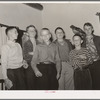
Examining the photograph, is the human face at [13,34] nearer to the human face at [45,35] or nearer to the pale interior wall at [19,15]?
the pale interior wall at [19,15]

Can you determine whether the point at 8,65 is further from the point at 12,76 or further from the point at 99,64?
the point at 99,64

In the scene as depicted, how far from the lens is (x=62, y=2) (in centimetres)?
157

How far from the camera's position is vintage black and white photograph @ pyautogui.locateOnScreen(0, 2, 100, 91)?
1537 millimetres

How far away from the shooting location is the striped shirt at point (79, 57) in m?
1.55

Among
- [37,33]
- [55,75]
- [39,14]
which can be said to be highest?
[39,14]

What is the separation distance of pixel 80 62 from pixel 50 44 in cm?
23

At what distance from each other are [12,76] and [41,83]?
Result: 19 cm

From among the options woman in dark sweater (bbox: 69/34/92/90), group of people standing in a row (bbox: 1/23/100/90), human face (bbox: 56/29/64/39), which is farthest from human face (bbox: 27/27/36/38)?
woman in dark sweater (bbox: 69/34/92/90)

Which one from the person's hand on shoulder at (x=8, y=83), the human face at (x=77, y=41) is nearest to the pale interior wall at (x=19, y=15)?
the human face at (x=77, y=41)

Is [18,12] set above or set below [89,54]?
above

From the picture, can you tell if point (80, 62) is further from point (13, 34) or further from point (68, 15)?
point (13, 34)

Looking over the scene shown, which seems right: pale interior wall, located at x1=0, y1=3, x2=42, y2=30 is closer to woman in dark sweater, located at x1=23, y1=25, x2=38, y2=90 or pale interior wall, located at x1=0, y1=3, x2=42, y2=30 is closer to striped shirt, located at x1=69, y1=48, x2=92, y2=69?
woman in dark sweater, located at x1=23, y1=25, x2=38, y2=90

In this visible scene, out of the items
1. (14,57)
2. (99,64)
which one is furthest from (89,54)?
(14,57)

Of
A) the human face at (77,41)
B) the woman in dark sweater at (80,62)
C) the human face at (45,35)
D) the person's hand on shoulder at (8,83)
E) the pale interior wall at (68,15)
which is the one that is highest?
the pale interior wall at (68,15)
